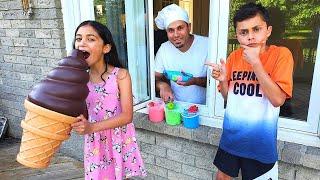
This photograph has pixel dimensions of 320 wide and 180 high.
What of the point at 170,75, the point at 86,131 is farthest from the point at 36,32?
the point at 86,131

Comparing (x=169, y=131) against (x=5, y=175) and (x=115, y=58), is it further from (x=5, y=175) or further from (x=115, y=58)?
(x=5, y=175)

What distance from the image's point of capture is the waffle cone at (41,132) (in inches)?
52.3

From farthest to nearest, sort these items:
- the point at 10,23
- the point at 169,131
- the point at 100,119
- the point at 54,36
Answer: the point at 10,23, the point at 54,36, the point at 169,131, the point at 100,119

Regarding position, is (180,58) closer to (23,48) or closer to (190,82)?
(190,82)

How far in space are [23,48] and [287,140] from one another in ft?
9.42

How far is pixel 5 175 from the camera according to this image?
3131 mm

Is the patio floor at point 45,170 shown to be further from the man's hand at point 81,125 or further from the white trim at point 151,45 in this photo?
the man's hand at point 81,125

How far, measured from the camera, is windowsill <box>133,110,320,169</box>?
1.97m

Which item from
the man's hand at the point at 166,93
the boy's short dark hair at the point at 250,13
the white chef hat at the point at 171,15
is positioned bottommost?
the man's hand at the point at 166,93

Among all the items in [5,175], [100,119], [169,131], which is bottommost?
[5,175]

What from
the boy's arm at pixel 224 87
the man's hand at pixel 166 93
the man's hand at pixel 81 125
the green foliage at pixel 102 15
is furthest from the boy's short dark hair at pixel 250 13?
the green foliage at pixel 102 15

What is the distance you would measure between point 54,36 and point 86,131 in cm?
176

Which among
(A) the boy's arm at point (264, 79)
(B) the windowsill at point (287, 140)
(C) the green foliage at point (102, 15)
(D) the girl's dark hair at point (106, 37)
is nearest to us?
(A) the boy's arm at point (264, 79)

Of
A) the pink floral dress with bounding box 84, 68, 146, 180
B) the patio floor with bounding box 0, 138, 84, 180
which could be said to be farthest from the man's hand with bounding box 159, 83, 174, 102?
the patio floor with bounding box 0, 138, 84, 180
